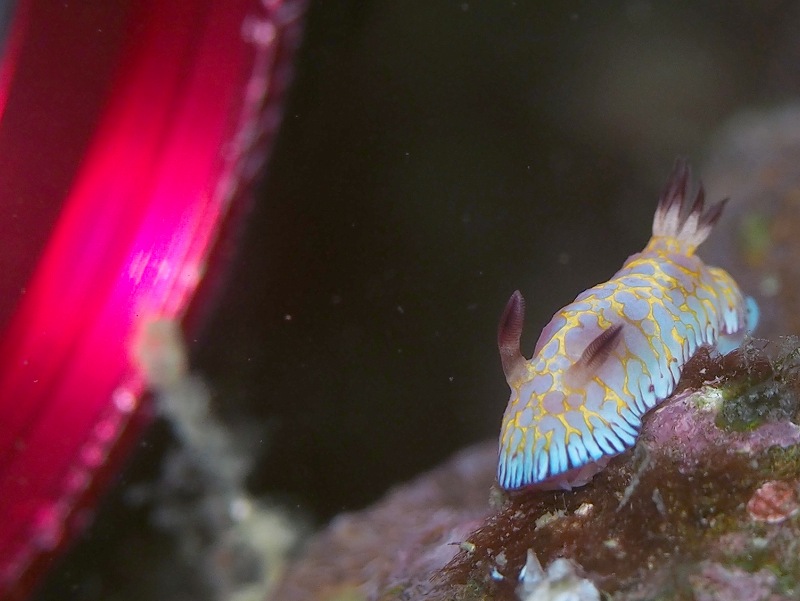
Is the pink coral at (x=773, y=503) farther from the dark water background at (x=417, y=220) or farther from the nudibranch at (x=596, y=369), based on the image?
the dark water background at (x=417, y=220)

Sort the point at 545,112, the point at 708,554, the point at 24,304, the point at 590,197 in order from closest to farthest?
the point at 708,554 < the point at 24,304 < the point at 545,112 < the point at 590,197

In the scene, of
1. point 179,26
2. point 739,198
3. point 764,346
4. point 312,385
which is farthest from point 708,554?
point 739,198

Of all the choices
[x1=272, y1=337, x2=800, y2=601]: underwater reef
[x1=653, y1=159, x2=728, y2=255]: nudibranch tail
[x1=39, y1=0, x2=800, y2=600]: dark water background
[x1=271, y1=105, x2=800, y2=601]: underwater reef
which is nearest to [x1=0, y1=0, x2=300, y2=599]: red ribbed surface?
[x1=39, y1=0, x2=800, y2=600]: dark water background

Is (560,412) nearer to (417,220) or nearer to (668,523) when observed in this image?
(668,523)

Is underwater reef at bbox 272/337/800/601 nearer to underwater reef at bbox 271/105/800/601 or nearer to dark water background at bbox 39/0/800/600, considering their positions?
underwater reef at bbox 271/105/800/601

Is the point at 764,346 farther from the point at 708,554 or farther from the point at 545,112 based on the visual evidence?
the point at 545,112

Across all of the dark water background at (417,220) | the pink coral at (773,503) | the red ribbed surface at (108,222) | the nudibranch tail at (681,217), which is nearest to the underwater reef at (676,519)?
the pink coral at (773,503)

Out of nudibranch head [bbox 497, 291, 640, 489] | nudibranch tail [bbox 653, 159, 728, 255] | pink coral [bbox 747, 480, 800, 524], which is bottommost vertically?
pink coral [bbox 747, 480, 800, 524]
